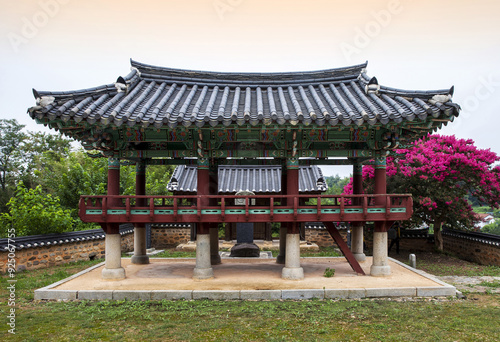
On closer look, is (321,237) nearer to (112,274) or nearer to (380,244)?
(380,244)

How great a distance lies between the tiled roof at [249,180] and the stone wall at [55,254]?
24.6ft

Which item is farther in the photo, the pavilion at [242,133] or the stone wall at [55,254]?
the stone wall at [55,254]

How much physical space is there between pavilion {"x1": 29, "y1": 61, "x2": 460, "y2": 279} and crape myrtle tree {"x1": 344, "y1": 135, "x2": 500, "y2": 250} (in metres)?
5.41

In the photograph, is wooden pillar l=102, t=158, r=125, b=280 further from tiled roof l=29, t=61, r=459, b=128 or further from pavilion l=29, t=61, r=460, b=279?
tiled roof l=29, t=61, r=459, b=128

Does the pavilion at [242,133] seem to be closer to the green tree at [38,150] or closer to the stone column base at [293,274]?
the stone column base at [293,274]

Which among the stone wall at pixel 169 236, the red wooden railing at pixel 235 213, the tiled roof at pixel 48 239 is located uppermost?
the red wooden railing at pixel 235 213

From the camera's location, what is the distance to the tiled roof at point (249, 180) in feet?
83.1

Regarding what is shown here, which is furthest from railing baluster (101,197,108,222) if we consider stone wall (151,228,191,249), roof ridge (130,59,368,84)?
stone wall (151,228,191,249)

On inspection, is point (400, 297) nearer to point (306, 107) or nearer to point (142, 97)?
point (306, 107)

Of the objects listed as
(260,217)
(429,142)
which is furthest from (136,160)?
(429,142)

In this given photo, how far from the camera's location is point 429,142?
18.6 m

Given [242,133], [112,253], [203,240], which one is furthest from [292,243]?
[112,253]

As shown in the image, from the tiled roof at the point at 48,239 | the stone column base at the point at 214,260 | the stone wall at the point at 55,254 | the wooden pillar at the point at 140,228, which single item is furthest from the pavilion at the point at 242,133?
the stone wall at the point at 55,254

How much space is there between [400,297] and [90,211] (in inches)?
403
